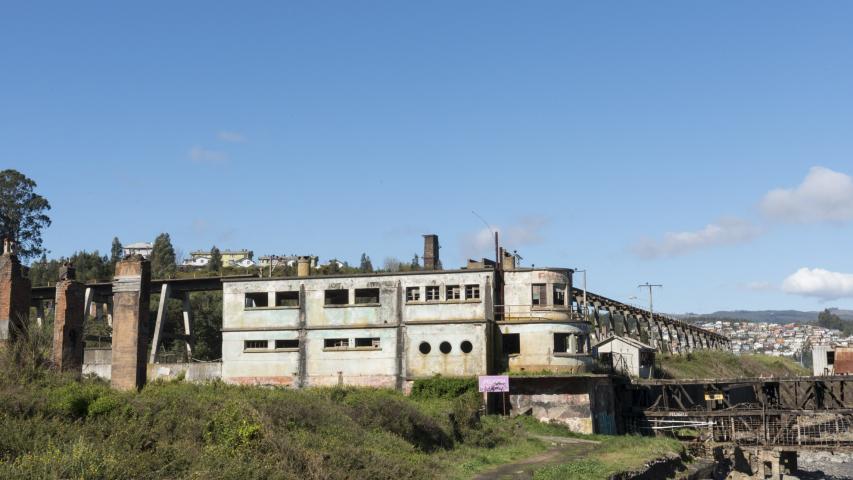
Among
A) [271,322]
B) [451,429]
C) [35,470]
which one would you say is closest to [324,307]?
[271,322]

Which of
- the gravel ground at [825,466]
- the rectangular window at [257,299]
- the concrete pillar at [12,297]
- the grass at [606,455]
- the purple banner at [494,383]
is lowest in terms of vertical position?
the gravel ground at [825,466]

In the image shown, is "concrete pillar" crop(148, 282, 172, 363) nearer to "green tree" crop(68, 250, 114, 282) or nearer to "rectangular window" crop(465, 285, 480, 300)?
"rectangular window" crop(465, 285, 480, 300)

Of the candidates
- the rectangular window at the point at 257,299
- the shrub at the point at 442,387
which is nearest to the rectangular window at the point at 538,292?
the shrub at the point at 442,387

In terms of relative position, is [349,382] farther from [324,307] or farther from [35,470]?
[35,470]

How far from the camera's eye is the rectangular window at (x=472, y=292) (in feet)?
150

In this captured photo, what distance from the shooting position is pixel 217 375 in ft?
158

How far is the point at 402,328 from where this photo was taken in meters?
46.0

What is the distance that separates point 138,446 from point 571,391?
2643 centimetres

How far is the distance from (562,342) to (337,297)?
13.1 metres

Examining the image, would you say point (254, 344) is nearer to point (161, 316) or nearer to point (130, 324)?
point (161, 316)

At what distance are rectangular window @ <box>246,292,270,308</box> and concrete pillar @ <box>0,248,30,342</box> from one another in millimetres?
18880

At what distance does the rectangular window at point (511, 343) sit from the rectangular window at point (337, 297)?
9.08 m

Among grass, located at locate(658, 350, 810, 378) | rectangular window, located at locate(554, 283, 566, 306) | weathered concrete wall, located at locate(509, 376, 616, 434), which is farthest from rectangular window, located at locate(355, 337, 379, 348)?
grass, located at locate(658, 350, 810, 378)

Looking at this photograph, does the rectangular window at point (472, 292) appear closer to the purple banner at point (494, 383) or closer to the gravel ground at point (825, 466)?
the purple banner at point (494, 383)
